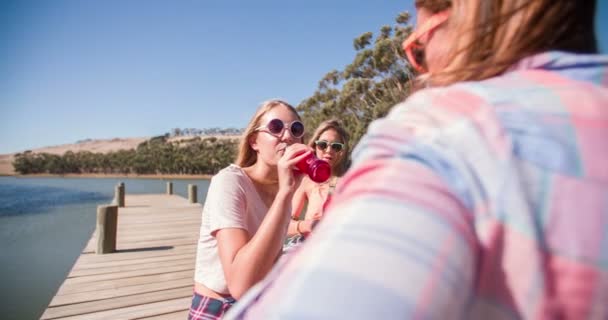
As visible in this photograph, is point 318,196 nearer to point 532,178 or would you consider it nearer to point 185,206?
point 532,178

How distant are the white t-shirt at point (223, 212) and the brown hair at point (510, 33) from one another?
1.19 metres

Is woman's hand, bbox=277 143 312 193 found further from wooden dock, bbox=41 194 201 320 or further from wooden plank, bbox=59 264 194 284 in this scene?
wooden plank, bbox=59 264 194 284

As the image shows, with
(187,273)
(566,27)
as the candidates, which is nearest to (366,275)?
(566,27)

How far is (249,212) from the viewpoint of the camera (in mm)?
1804

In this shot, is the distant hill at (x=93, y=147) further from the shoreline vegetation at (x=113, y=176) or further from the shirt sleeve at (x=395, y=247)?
the shirt sleeve at (x=395, y=247)

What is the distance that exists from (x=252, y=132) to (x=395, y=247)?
187 cm

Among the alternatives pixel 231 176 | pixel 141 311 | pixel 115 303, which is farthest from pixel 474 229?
pixel 115 303

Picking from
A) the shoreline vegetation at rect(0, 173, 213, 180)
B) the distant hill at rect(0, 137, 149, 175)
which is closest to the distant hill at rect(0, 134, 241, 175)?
the distant hill at rect(0, 137, 149, 175)

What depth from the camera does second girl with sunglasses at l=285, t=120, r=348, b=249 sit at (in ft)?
9.69

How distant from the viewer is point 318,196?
11.0 feet

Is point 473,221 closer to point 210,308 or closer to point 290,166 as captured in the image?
point 290,166

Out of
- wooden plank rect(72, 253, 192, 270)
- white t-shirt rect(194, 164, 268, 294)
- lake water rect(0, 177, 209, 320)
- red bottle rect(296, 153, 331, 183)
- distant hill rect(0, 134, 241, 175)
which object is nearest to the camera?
red bottle rect(296, 153, 331, 183)

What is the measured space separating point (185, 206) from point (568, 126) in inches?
473

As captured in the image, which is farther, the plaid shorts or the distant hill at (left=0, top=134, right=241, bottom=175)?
the distant hill at (left=0, top=134, right=241, bottom=175)
